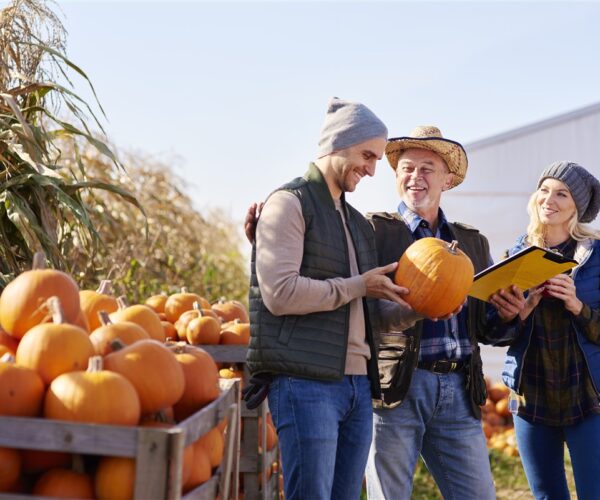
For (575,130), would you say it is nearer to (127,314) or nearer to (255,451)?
(255,451)

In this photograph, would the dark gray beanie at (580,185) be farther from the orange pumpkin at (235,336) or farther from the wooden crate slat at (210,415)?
the wooden crate slat at (210,415)

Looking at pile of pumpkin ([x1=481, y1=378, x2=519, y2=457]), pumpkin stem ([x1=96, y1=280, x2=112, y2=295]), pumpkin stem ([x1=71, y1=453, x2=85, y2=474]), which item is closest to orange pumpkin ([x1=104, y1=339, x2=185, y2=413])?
pumpkin stem ([x1=71, y1=453, x2=85, y2=474])

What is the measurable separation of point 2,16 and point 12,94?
40 centimetres

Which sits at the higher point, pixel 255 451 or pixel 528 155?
pixel 528 155

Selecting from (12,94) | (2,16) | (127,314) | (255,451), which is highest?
(2,16)

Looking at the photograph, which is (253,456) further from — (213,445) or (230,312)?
(213,445)

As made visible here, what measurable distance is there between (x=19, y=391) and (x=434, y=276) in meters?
1.50

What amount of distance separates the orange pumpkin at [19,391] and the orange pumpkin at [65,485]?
17cm

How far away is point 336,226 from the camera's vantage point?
9.37 ft

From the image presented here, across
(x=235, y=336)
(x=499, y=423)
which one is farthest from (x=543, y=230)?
(x=499, y=423)

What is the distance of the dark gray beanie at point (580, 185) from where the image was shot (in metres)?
3.72

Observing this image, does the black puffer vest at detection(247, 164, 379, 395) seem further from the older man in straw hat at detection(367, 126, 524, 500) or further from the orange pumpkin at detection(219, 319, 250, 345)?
the orange pumpkin at detection(219, 319, 250, 345)

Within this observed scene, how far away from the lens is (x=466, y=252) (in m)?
3.55

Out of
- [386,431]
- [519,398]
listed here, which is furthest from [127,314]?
[519,398]
